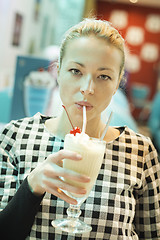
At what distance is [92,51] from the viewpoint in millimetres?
1014

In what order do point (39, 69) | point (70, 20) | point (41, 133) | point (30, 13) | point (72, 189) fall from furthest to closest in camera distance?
point (70, 20), point (30, 13), point (39, 69), point (41, 133), point (72, 189)

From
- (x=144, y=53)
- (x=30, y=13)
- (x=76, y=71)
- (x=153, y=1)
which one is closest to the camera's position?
(x=76, y=71)

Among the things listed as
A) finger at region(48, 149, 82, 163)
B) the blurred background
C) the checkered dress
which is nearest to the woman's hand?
finger at region(48, 149, 82, 163)

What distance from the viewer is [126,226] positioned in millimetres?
1071

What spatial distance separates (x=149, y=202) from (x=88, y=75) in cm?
48

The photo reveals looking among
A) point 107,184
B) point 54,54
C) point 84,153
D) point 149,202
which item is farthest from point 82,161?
point 54,54

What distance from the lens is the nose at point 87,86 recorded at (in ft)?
3.23

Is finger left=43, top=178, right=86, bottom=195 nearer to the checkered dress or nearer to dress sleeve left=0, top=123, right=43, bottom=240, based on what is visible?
dress sleeve left=0, top=123, right=43, bottom=240

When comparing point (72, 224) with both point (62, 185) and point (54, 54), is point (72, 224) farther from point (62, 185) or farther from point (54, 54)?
point (54, 54)

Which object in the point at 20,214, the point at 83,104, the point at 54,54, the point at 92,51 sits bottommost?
the point at 20,214

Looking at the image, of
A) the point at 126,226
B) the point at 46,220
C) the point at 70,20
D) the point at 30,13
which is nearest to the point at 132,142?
the point at 126,226

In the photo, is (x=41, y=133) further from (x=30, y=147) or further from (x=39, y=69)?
(x=39, y=69)

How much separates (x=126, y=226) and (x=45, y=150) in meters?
0.36

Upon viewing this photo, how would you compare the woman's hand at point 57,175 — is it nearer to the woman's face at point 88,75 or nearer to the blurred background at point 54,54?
the woman's face at point 88,75
